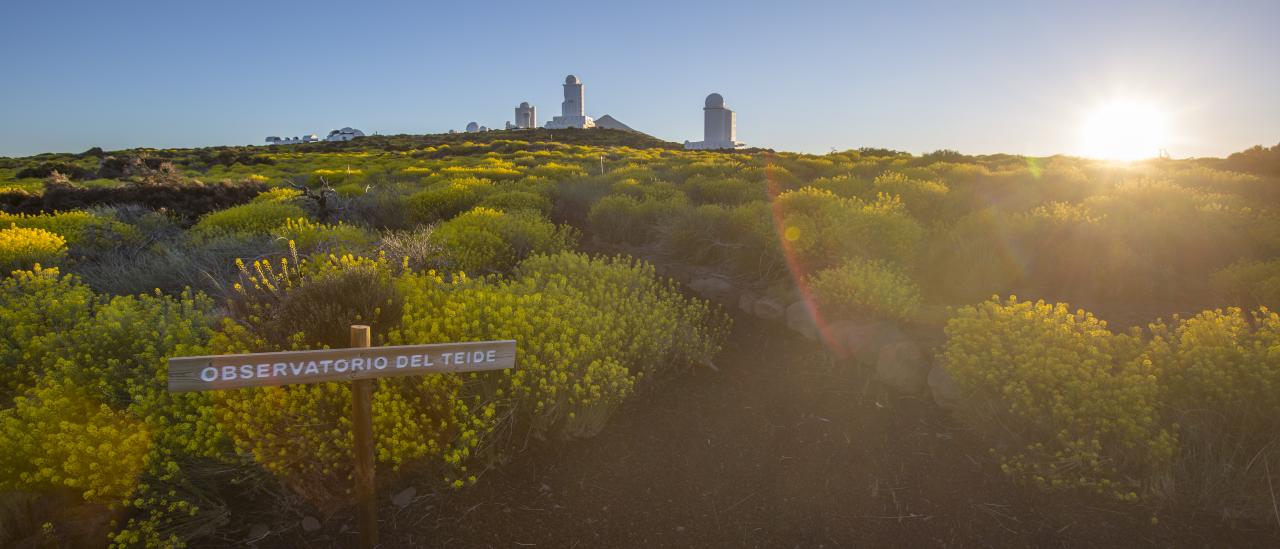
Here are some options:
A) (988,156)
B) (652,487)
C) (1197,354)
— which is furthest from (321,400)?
(988,156)

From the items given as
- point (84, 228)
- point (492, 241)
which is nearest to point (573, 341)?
point (492, 241)

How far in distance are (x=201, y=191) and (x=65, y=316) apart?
11353 mm

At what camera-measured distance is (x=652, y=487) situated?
4012mm

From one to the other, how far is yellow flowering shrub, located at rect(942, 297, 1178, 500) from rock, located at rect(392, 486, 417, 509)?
3609mm

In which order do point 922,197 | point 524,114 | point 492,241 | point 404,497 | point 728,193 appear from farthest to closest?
point 524,114
point 728,193
point 922,197
point 492,241
point 404,497

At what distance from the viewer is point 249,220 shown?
10078mm

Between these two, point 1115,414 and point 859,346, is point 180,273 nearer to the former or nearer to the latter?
point 859,346

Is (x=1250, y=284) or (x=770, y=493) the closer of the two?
(x=770, y=493)

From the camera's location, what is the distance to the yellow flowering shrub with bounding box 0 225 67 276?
7.82m

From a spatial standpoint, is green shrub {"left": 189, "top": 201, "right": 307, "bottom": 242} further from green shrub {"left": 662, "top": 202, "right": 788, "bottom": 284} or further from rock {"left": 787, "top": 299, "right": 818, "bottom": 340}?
rock {"left": 787, "top": 299, "right": 818, "bottom": 340}

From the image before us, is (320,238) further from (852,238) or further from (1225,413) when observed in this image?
(1225,413)

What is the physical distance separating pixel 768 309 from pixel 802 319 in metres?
0.49

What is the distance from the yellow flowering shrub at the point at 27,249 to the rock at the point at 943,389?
965 cm

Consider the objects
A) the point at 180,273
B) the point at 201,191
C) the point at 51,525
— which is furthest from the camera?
the point at 201,191
